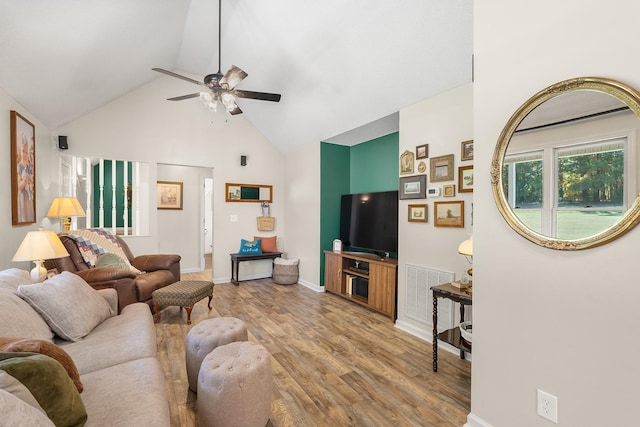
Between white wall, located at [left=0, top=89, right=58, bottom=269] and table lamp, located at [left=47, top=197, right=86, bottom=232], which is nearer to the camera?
white wall, located at [left=0, top=89, right=58, bottom=269]

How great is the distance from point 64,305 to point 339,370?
1.95 metres

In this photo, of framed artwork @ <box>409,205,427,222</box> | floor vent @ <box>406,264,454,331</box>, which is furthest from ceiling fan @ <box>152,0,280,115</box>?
floor vent @ <box>406,264,454,331</box>

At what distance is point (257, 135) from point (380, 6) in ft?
11.8

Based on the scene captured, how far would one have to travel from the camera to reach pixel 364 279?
3.99m

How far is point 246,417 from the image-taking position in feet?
4.98

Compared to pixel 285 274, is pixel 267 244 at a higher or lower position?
higher

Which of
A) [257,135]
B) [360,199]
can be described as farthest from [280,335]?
[257,135]

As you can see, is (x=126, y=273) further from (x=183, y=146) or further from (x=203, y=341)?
(x=183, y=146)

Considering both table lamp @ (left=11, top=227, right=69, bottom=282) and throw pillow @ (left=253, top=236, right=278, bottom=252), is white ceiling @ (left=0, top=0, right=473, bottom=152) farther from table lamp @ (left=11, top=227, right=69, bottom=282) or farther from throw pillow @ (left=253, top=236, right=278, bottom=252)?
throw pillow @ (left=253, top=236, right=278, bottom=252)

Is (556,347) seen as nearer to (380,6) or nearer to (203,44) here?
(380,6)

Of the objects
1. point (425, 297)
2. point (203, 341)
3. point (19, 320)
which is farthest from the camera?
point (425, 297)

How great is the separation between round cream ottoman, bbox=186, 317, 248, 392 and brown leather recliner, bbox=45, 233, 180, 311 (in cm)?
127

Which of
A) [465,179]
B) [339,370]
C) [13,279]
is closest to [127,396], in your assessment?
[13,279]

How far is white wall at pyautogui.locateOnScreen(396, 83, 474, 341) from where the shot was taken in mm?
2668
